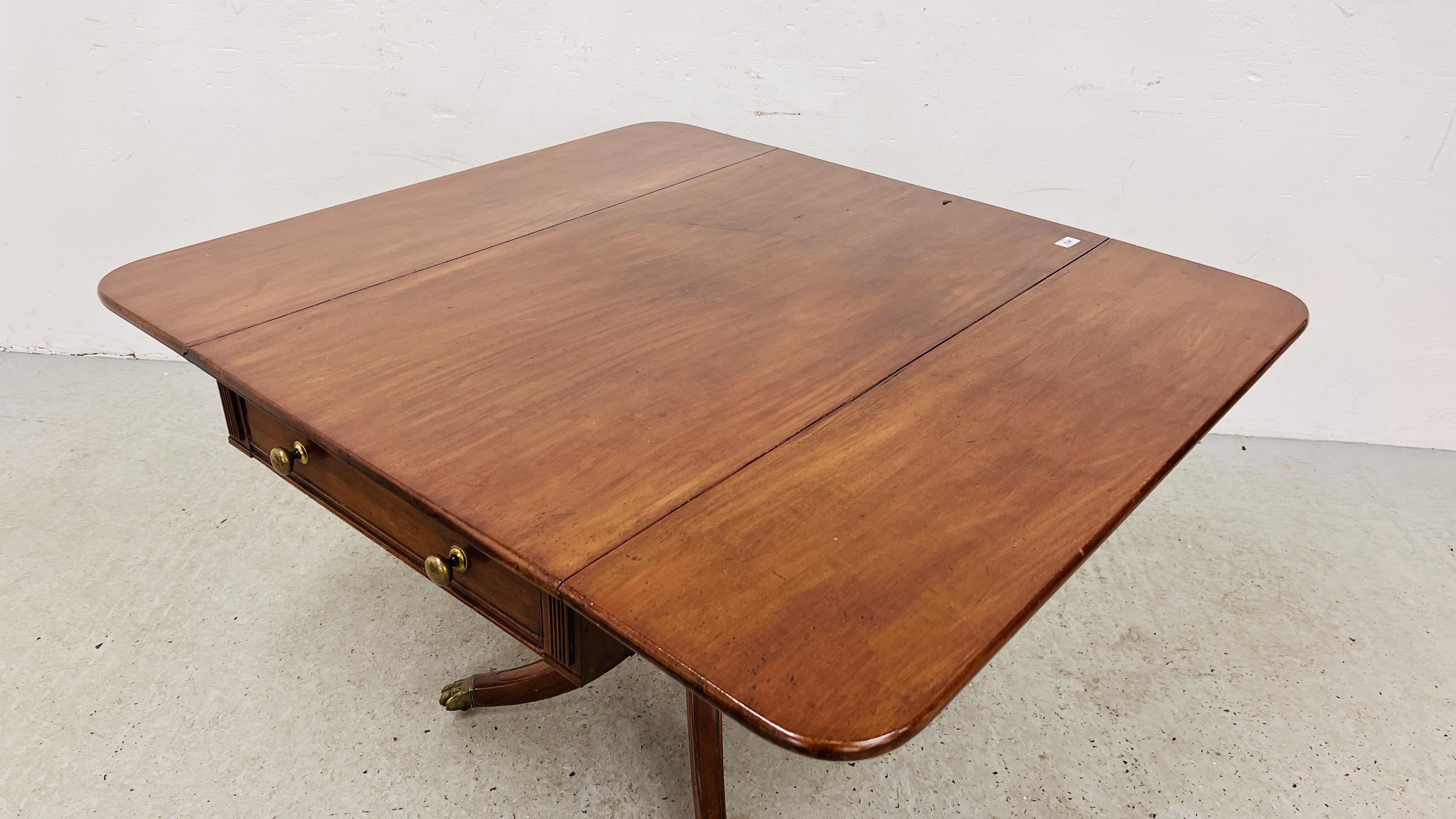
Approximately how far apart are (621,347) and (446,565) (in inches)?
13.4

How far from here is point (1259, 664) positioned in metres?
1.98

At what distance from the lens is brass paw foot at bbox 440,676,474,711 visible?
1787 mm

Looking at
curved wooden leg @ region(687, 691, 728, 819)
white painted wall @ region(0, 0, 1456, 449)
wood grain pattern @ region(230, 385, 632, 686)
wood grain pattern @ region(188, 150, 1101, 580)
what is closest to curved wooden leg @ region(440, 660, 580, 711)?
curved wooden leg @ region(687, 691, 728, 819)

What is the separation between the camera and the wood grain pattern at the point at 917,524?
2.71ft

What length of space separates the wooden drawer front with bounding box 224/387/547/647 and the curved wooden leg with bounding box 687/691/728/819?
452 mm

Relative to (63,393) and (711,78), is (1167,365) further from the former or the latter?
(63,393)

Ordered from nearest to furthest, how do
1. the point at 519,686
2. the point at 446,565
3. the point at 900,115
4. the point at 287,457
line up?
the point at 446,565 < the point at 287,457 < the point at 519,686 < the point at 900,115

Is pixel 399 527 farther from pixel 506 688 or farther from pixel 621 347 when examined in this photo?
pixel 506 688

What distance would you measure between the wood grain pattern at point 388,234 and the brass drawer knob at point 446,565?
420mm

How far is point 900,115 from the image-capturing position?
2.52 meters

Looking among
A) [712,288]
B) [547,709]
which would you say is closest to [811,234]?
[712,288]

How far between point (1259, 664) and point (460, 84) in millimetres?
2181

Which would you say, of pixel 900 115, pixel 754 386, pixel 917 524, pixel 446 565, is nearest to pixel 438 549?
pixel 446 565

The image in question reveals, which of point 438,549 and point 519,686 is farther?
point 519,686
